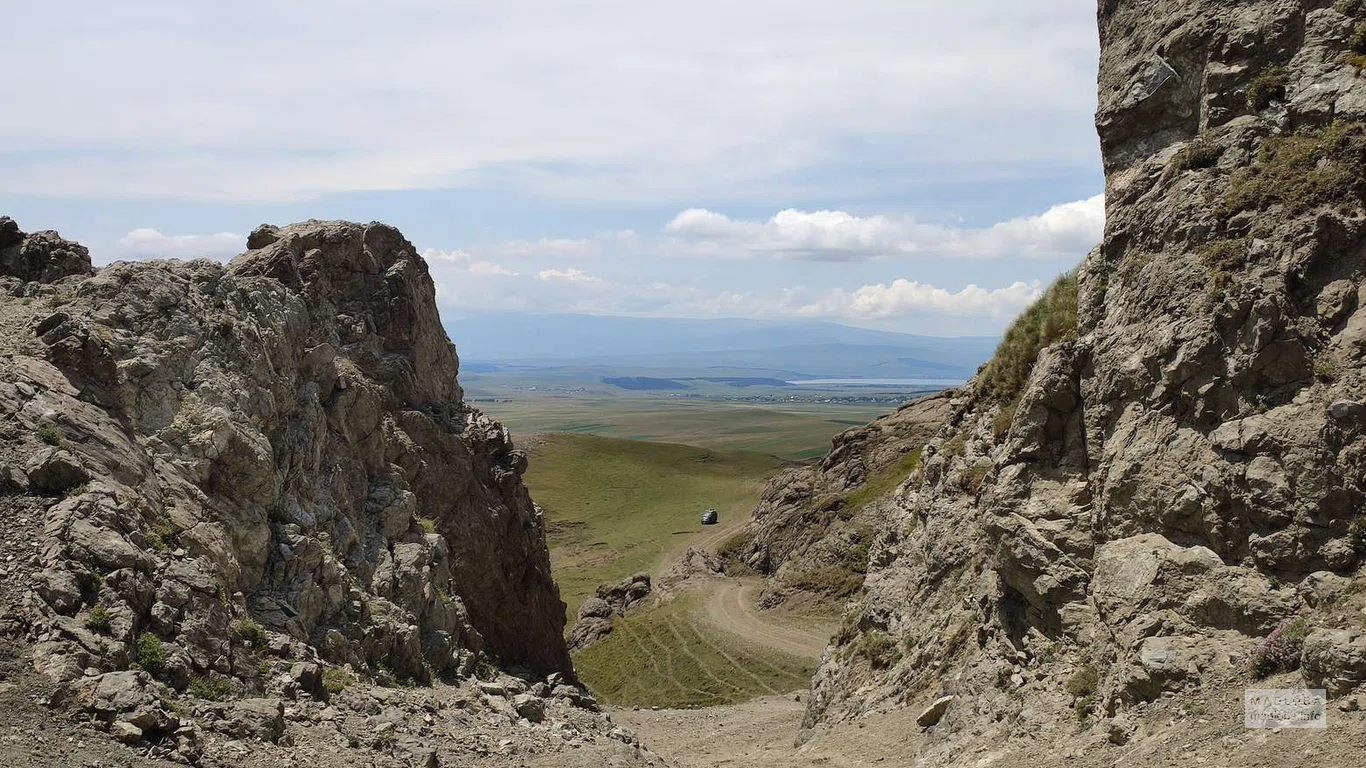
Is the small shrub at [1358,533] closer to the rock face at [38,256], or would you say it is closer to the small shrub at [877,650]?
the small shrub at [877,650]

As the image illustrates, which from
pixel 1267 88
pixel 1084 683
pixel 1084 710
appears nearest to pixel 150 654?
pixel 1084 710

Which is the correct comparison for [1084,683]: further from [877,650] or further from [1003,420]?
[877,650]

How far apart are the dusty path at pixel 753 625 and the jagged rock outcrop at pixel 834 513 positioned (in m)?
2.36

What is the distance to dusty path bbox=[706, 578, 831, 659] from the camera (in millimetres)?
59188

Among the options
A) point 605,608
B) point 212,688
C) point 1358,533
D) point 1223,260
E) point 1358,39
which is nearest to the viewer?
point 1358,533

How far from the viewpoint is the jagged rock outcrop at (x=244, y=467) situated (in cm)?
1909

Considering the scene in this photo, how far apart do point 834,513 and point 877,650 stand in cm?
4564

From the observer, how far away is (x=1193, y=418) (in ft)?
60.5

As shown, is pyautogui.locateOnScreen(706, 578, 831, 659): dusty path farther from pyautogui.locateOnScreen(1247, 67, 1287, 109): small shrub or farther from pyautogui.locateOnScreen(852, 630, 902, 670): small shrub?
pyautogui.locateOnScreen(1247, 67, 1287, 109): small shrub

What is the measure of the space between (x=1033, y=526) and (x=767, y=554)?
61028mm

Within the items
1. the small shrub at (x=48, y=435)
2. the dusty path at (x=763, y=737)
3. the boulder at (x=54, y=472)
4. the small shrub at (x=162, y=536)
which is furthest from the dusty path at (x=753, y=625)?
the small shrub at (x=48, y=435)

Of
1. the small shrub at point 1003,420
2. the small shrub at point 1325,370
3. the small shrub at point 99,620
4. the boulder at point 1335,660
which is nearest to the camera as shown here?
the boulder at point 1335,660

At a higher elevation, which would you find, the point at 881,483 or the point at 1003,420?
the point at 1003,420

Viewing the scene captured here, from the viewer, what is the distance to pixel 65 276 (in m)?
28.4
